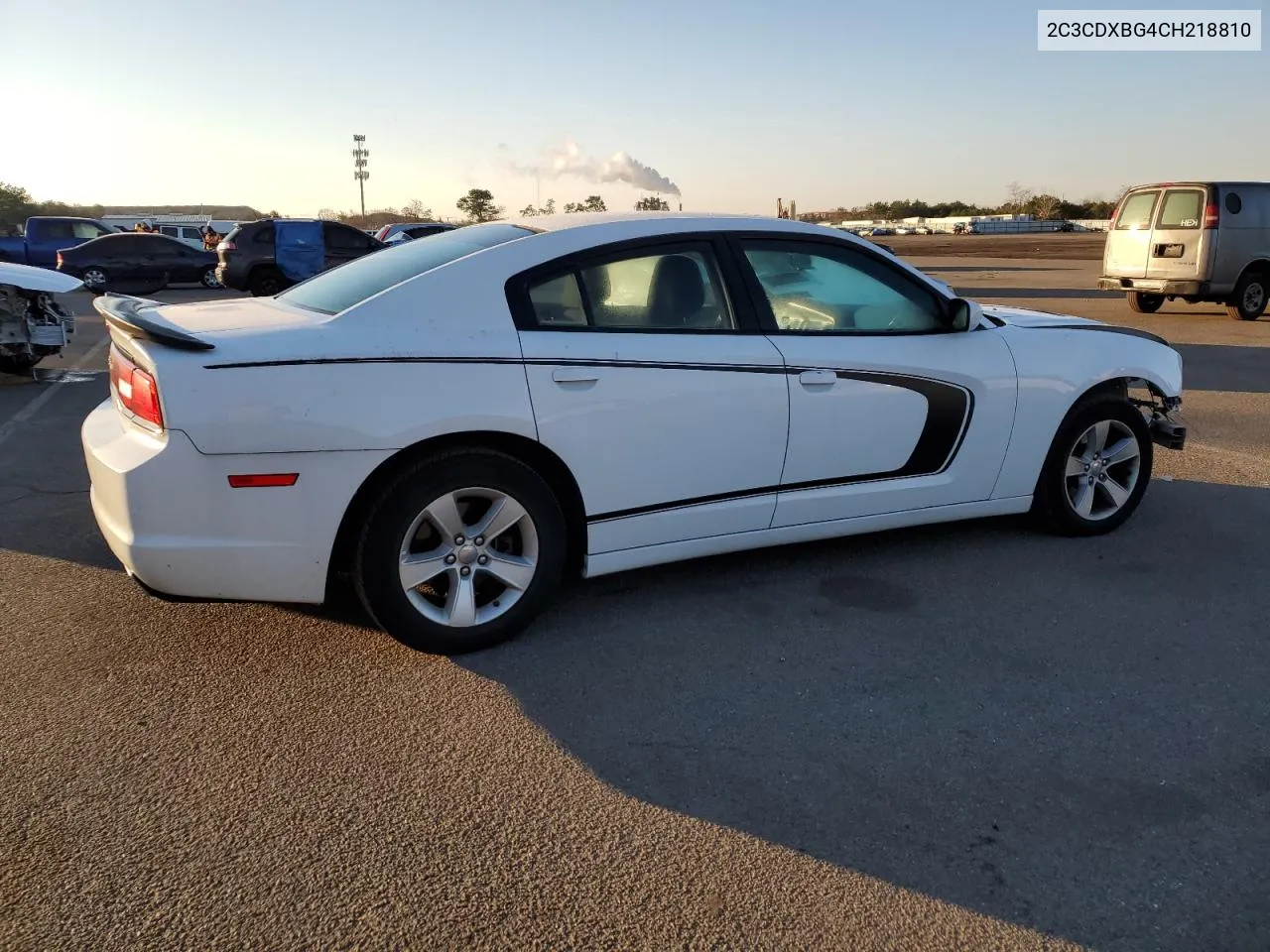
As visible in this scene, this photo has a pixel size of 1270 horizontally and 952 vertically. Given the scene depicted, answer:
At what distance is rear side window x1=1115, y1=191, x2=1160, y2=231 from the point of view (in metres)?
14.9

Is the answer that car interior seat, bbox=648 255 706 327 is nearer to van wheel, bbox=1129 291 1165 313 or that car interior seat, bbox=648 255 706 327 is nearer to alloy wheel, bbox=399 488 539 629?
alloy wheel, bbox=399 488 539 629

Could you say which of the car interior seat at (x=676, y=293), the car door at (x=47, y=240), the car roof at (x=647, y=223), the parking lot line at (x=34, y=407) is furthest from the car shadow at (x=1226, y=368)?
the car door at (x=47, y=240)

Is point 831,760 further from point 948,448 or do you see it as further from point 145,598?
point 145,598

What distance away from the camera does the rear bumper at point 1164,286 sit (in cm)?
1453

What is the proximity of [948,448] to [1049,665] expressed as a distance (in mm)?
1183

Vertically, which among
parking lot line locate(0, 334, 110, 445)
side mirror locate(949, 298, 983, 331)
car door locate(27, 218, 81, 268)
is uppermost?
car door locate(27, 218, 81, 268)

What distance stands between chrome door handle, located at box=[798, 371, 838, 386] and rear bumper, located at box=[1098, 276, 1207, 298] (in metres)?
12.8

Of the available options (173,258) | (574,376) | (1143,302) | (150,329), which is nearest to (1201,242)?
(1143,302)

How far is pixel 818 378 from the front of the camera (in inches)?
161

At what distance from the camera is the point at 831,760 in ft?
9.78

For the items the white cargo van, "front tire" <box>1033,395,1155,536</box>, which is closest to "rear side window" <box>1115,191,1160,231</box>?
the white cargo van

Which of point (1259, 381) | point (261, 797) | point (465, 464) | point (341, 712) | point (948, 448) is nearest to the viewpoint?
point (261, 797)

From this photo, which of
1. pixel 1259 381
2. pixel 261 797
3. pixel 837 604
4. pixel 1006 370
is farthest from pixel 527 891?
pixel 1259 381

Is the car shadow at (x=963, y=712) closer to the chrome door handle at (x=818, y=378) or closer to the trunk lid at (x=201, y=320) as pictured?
the chrome door handle at (x=818, y=378)
